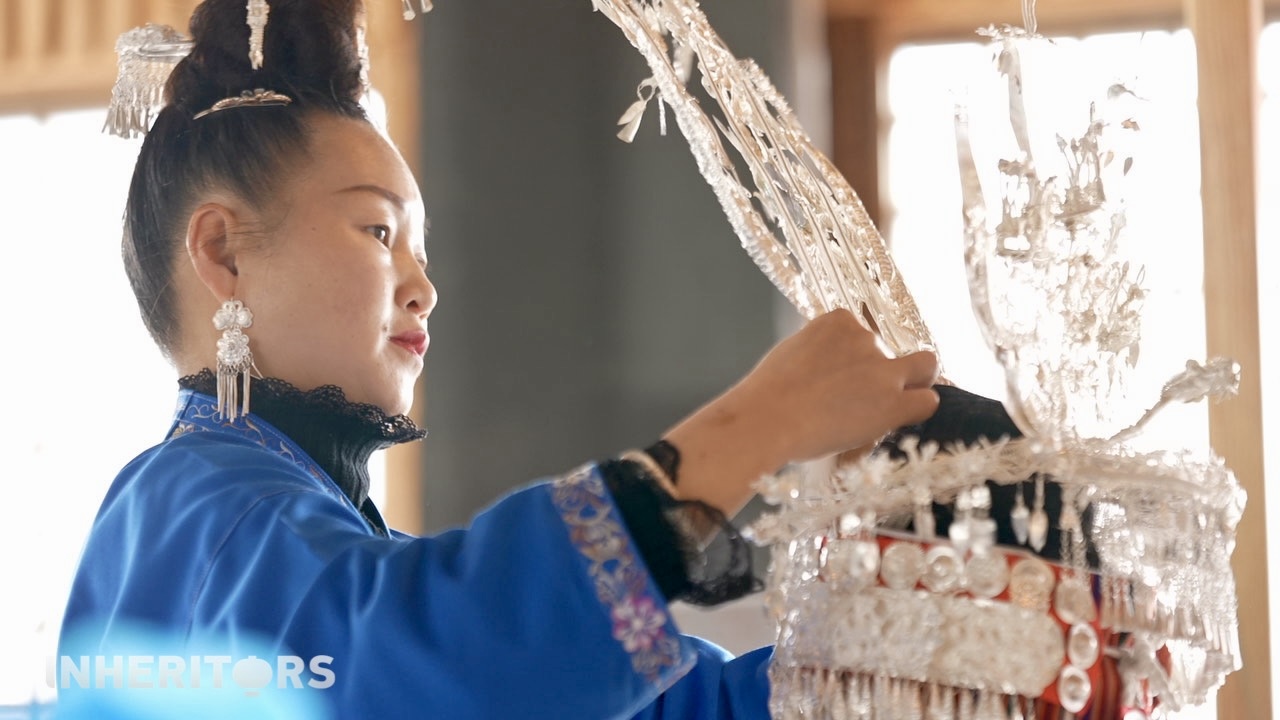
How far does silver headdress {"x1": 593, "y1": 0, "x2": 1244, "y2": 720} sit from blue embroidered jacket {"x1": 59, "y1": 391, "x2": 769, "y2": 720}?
0.28ft

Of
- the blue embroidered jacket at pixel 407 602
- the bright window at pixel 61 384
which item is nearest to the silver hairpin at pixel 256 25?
the blue embroidered jacket at pixel 407 602

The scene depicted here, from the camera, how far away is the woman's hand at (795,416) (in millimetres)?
714

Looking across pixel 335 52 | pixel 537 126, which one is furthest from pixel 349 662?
pixel 537 126

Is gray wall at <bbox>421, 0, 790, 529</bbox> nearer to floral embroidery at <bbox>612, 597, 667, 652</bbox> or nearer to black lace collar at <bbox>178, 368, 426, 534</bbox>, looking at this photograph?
black lace collar at <bbox>178, 368, 426, 534</bbox>

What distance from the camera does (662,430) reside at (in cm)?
254

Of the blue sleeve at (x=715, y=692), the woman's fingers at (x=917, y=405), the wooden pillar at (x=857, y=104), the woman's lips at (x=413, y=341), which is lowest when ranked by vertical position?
the blue sleeve at (x=715, y=692)

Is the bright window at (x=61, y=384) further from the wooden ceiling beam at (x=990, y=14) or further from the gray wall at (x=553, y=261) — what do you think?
the wooden ceiling beam at (x=990, y=14)

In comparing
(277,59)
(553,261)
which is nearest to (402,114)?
(553,261)

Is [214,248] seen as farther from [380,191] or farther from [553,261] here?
[553,261]

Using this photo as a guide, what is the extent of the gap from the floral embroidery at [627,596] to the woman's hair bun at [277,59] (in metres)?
0.53

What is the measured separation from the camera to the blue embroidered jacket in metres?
0.70

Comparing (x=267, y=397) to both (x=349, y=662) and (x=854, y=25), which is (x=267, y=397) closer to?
(x=349, y=662)

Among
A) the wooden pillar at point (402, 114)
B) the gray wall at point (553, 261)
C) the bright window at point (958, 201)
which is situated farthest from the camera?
the wooden pillar at point (402, 114)

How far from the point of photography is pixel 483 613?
0.70m
